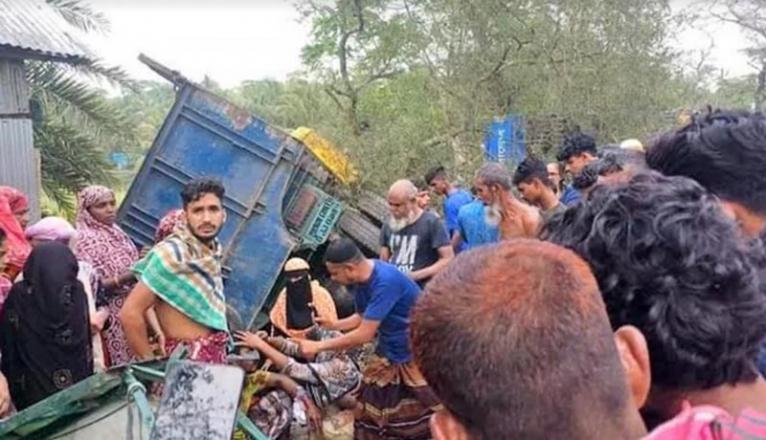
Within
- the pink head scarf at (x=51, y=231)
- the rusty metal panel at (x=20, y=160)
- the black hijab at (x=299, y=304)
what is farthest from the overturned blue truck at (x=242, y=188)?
the pink head scarf at (x=51, y=231)

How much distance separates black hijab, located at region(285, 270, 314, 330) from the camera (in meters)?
4.82

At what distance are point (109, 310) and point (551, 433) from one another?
4.34m

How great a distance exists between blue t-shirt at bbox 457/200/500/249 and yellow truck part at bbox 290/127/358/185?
182 cm

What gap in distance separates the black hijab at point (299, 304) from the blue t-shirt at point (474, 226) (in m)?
1.12

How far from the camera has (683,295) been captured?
3.49 feet

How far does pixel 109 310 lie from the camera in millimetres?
4797

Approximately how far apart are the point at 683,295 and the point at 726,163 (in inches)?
23.3

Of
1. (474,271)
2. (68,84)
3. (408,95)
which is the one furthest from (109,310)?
(408,95)

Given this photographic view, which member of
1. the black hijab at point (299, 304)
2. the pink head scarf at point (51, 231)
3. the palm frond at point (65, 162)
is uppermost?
the black hijab at point (299, 304)

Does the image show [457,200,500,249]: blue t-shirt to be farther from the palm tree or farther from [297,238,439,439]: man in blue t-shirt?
the palm tree

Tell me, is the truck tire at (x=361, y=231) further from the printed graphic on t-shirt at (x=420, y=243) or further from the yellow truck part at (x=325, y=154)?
the printed graphic on t-shirt at (x=420, y=243)

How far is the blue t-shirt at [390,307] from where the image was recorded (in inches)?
152

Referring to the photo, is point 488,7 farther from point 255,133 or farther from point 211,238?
point 211,238

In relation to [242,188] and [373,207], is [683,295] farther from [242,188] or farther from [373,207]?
[373,207]
